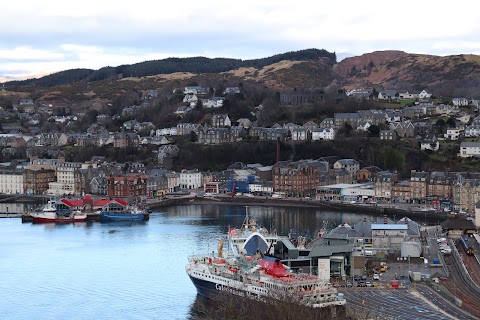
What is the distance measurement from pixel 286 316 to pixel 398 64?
240ft

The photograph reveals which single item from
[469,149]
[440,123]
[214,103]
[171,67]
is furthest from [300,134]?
[171,67]

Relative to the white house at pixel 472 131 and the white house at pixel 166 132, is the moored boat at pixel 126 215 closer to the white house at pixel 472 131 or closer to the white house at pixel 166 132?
the white house at pixel 472 131

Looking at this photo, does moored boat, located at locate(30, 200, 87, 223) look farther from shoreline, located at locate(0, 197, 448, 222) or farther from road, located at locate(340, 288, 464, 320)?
road, located at locate(340, 288, 464, 320)

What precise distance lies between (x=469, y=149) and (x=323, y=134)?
32.6 ft

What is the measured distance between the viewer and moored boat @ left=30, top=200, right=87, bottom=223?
39844mm

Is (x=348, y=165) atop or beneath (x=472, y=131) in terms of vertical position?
beneath

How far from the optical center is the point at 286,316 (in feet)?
57.3

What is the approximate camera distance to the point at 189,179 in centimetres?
5106

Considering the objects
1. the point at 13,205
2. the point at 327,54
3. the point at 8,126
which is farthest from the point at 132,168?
the point at 327,54

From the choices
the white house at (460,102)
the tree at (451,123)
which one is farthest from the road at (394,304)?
the white house at (460,102)

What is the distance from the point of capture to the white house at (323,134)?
54750 millimetres

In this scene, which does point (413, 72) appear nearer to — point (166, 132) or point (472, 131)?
point (166, 132)

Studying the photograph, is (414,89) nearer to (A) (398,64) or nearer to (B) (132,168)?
(A) (398,64)

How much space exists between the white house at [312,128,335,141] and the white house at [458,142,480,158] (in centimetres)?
885
